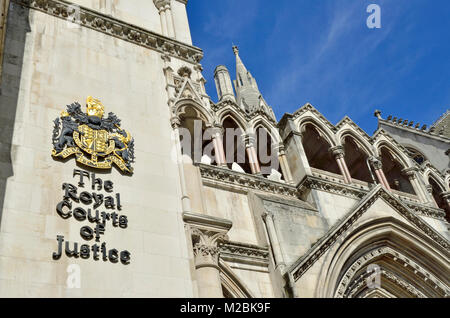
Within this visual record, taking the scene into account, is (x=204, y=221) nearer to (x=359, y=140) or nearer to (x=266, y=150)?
(x=266, y=150)

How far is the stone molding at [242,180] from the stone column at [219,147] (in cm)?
78

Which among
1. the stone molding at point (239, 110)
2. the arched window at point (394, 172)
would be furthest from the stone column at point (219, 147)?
the arched window at point (394, 172)


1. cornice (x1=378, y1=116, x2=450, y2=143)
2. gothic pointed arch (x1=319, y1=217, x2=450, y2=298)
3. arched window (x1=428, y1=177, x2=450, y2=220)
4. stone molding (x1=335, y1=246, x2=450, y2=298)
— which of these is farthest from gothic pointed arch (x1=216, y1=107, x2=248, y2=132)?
cornice (x1=378, y1=116, x2=450, y2=143)

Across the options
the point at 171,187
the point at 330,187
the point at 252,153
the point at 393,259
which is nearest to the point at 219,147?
the point at 252,153

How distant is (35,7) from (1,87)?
12.5 ft

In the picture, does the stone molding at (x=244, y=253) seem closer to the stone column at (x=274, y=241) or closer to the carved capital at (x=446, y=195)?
the stone column at (x=274, y=241)

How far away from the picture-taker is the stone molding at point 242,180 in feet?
51.5

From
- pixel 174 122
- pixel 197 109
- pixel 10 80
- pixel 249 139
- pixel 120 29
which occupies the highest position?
pixel 120 29

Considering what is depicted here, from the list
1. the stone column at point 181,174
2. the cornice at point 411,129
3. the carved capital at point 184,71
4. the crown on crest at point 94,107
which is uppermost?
the cornice at point 411,129

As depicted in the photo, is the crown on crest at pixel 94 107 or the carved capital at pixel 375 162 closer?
the crown on crest at pixel 94 107

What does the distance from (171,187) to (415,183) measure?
44.3 ft

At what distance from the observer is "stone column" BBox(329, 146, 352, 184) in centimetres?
1942

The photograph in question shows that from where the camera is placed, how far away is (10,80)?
11648 mm
